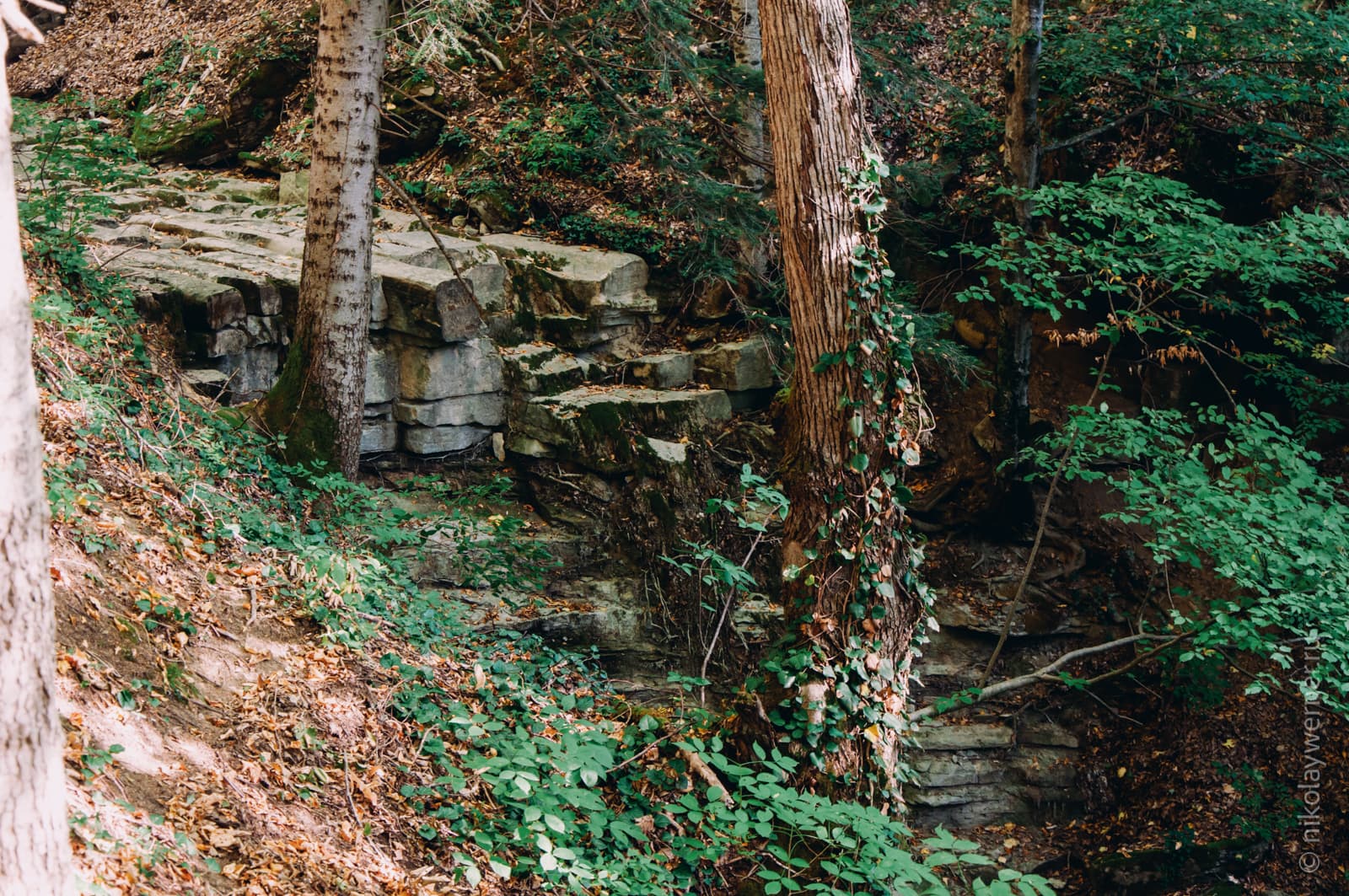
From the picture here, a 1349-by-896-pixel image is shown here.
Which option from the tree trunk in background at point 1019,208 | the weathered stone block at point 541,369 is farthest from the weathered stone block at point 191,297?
the tree trunk in background at point 1019,208

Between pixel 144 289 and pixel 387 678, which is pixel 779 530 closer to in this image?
pixel 387 678

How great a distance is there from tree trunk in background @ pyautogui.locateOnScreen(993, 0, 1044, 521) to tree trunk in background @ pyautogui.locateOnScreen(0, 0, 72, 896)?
7.27 metres

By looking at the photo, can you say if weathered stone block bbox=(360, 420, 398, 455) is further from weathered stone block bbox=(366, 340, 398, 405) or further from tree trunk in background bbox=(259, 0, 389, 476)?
tree trunk in background bbox=(259, 0, 389, 476)

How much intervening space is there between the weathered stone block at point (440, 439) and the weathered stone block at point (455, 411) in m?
0.06

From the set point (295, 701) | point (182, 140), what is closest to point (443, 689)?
point (295, 701)

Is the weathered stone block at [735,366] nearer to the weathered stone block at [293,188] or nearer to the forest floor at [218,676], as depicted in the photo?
the forest floor at [218,676]

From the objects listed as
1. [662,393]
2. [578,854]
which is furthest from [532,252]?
[578,854]

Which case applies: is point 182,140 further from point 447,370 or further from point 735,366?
point 735,366

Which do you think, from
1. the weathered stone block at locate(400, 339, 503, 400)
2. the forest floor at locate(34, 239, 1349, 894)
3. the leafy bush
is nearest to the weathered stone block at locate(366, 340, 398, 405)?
the weathered stone block at locate(400, 339, 503, 400)

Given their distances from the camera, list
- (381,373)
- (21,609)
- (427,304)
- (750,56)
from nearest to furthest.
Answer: (21,609)
(427,304)
(381,373)
(750,56)

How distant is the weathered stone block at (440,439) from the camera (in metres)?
8.94

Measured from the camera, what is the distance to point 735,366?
10.0m

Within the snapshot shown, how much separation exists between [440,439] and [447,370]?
69cm

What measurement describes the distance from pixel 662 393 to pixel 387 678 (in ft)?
17.9
